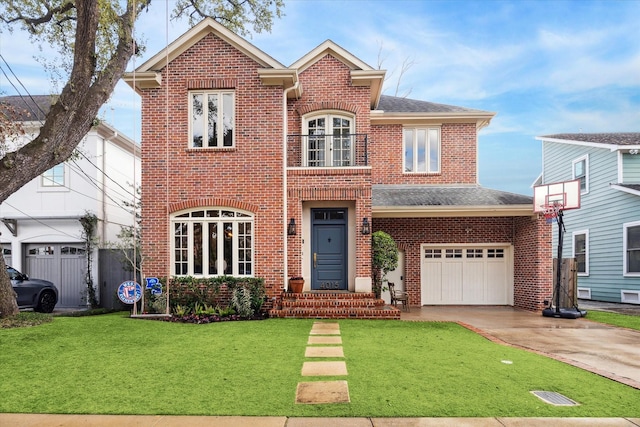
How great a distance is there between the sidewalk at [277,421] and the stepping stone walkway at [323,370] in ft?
1.75

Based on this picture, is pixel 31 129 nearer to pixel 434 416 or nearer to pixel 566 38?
pixel 434 416

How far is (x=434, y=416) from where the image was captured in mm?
4195

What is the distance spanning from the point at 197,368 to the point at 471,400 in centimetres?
362

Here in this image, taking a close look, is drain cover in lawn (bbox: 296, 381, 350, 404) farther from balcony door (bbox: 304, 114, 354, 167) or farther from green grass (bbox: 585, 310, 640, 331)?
green grass (bbox: 585, 310, 640, 331)

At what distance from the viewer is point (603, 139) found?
17406 millimetres

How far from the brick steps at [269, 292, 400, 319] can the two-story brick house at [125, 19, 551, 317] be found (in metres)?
0.16

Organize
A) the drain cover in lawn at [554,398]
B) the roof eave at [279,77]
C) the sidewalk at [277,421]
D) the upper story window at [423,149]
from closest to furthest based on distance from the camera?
the sidewalk at [277,421] → the drain cover in lawn at [554,398] → the roof eave at [279,77] → the upper story window at [423,149]

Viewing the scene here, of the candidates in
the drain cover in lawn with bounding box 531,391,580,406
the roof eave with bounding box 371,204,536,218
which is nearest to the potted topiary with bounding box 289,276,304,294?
the roof eave with bounding box 371,204,536,218

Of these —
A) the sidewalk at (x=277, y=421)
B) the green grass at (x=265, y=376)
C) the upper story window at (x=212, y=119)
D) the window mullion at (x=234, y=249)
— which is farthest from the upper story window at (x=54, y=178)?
the sidewalk at (x=277, y=421)

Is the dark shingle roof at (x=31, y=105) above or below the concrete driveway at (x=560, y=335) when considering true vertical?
above

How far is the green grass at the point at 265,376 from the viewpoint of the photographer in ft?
14.5

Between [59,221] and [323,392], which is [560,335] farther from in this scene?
[59,221]

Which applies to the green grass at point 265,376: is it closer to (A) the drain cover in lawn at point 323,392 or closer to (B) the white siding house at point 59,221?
(A) the drain cover in lawn at point 323,392

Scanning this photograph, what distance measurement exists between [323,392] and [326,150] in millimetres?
8652
